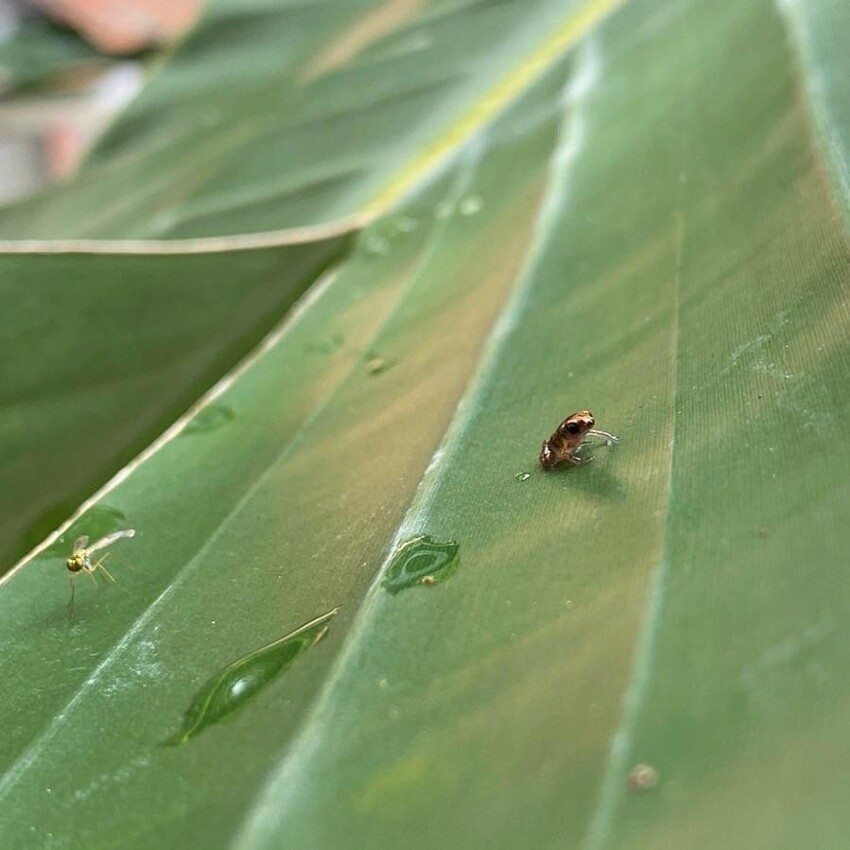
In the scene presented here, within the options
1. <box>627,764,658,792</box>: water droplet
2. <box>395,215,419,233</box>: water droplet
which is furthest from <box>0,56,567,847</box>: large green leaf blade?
<box>627,764,658,792</box>: water droplet

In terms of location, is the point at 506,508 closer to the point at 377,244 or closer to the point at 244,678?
the point at 244,678

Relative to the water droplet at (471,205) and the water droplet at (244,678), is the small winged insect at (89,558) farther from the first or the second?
the water droplet at (471,205)

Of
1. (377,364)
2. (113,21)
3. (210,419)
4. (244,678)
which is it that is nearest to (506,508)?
(244,678)

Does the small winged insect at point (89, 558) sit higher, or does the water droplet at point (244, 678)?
the small winged insect at point (89, 558)

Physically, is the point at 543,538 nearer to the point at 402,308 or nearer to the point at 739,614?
the point at 739,614

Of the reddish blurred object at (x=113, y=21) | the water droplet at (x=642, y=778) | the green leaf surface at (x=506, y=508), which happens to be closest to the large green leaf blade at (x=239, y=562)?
the green leaf surface at (x=506, y=508)

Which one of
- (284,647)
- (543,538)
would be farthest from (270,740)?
(543,538)
